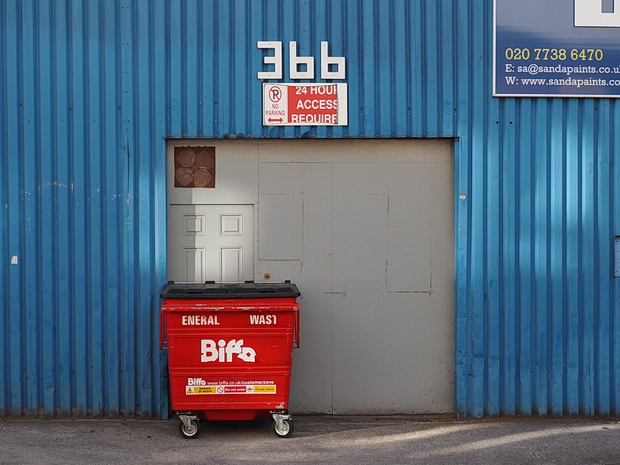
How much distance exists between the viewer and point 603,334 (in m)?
8.07

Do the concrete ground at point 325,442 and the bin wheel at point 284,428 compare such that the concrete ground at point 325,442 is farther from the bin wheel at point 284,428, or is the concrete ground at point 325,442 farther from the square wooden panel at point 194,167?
the square wooden panel at point 194,167

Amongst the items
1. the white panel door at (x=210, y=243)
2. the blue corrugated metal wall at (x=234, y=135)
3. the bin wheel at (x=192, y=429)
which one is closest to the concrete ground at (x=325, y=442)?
the bin wheel at (x=192, y=429)

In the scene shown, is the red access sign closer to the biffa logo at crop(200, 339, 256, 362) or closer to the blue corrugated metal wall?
the blue corrugated metal wall

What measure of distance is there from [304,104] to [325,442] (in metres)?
3.09

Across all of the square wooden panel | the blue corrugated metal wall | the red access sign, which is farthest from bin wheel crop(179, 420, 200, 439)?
the red access sign

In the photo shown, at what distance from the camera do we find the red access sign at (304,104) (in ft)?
26.0

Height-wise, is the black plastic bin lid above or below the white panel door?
below

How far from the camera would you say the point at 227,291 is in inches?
282

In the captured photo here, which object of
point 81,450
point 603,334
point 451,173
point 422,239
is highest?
point 451,173

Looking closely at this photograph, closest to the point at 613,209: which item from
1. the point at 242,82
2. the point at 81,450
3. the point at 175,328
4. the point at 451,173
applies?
the point at 451,173

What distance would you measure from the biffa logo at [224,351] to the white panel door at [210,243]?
107 cm

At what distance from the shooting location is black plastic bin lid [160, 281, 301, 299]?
7074 mm

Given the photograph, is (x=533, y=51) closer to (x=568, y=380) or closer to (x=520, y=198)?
(x=520, y=198)

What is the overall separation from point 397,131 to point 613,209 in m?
2.19
